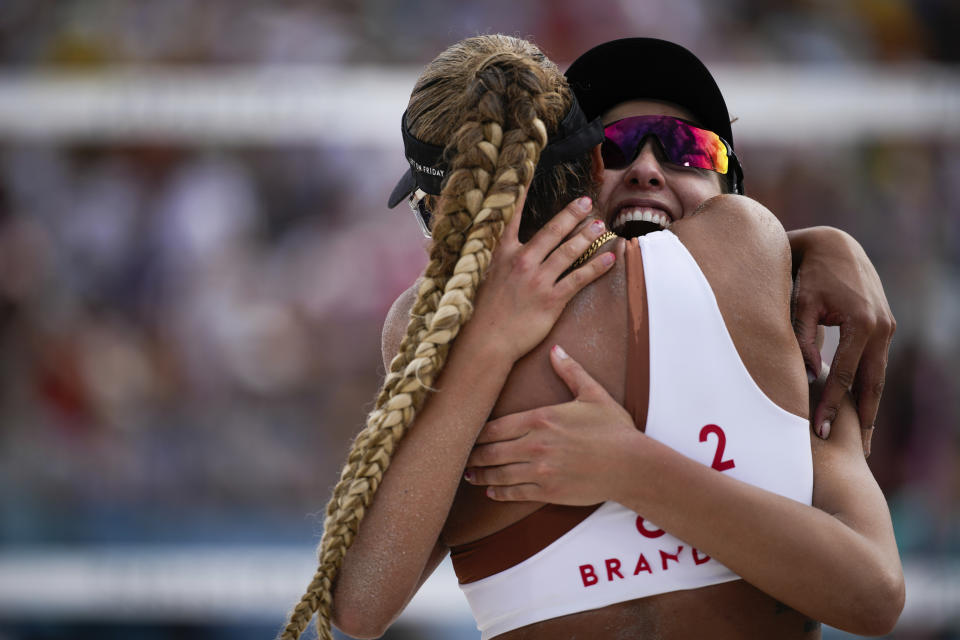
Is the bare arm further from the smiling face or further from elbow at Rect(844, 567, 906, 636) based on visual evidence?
elbow at Rect(844, 567, 906, 636)

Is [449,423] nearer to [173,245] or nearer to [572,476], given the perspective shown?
[572,476]

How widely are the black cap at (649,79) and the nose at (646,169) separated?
15cm

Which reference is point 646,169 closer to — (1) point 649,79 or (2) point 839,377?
(1) point 649,79

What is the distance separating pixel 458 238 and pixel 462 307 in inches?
5.1

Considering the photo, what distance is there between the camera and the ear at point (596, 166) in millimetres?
1865

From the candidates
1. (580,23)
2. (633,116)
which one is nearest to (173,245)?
(580,23)

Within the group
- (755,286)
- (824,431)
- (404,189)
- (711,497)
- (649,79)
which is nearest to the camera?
(711,497)

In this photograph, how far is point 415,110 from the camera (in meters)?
1.78

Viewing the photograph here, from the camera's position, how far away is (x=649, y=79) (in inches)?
89.8

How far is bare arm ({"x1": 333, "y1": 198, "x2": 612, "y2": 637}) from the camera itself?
64.5 inches

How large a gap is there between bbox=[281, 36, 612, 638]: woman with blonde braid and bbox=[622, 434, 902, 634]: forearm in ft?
0.91

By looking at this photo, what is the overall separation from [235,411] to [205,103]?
1724 mm

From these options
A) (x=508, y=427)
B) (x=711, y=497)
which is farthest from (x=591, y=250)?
(x=711, y=497)

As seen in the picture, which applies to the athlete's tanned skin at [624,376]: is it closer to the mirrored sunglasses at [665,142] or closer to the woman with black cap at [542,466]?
the woman with black cap at [542,466]
